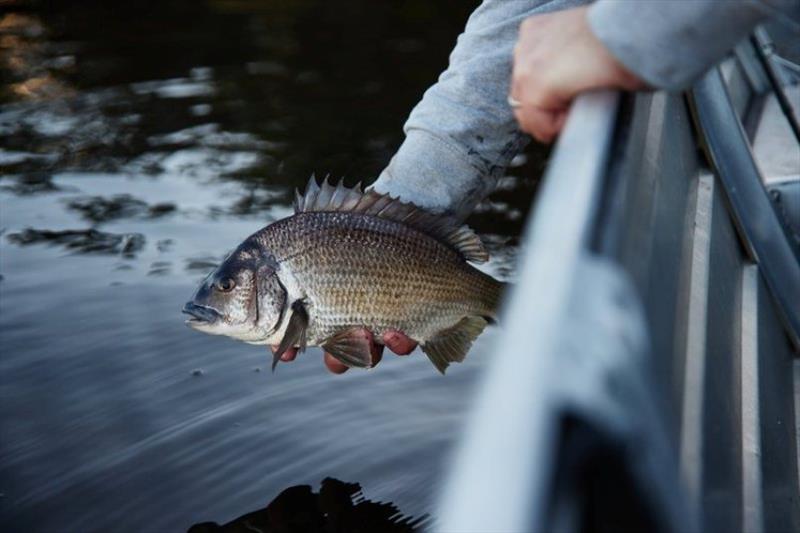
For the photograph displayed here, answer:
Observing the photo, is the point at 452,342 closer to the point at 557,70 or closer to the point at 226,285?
the point at 226,285

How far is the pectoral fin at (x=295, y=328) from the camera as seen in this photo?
3129 mm

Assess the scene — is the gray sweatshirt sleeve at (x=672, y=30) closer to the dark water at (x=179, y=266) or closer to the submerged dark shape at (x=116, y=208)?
the dark water at (x=179, y=266)

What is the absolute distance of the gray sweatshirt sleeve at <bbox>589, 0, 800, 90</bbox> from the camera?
1.58 m

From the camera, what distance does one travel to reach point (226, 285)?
3.18m

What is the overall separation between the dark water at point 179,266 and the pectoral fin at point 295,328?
1562 mm

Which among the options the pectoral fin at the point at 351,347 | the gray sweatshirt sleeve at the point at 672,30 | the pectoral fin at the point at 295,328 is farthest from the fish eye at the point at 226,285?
the gray sweatshirt sleeve at the point at 672,30

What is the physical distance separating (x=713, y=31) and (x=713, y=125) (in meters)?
1.22

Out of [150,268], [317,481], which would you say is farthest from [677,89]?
[150,268]

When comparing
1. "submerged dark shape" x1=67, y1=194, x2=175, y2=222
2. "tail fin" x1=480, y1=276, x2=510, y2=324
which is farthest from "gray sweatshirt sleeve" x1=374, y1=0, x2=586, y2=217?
"submerged dark shape" x1=67, y1=194, x2=175, y2=222

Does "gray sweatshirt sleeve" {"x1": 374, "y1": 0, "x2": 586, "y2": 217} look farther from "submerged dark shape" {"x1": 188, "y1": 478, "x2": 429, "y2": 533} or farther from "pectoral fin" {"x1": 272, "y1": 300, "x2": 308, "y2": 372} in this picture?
"submerged dark shape" {"x1": 188, "y1": 478, "x2": 429, "y2": 533}

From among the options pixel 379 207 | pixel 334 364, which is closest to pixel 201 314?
pixel 334 364

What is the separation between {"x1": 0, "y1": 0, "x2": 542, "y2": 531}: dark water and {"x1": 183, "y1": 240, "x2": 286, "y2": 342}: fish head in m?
1.55

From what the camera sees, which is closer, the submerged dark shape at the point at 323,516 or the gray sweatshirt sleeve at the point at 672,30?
the gray sweatshirt sleeve at the point at 672,30

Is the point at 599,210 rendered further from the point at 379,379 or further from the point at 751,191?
the point at 379,379
